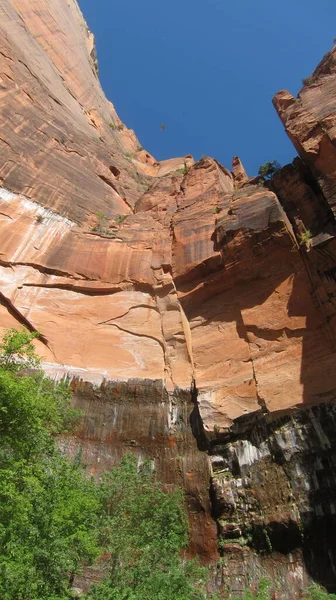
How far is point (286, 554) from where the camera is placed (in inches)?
478

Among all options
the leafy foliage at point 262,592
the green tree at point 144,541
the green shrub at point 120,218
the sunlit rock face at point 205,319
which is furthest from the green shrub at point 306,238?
the leafy foliage at point 262,592

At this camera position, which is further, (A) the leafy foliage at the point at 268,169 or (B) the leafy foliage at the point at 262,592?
(A) the leafy foliage at the point at 268,169

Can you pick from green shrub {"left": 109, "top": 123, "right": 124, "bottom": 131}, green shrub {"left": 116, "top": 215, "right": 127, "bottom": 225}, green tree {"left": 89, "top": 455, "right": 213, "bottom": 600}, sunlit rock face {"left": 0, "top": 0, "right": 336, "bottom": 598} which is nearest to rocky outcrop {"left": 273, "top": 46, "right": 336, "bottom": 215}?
sunlit rock face {"left": 0, "top": 0, "right": 336, "bottom": 598}

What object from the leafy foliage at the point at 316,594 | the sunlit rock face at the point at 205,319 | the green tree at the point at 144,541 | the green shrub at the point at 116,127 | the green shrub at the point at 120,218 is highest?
the green shrub at the point at 116,127

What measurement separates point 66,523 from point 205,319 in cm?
1069

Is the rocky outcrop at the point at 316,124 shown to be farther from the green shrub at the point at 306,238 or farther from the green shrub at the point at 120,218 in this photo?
the green shrub at the point at 120,218

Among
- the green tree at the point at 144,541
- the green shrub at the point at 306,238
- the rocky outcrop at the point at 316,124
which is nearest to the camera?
the green tree at the point at 144,541

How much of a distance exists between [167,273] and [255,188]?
5.95m

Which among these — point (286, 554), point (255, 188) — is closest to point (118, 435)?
point (286, 554)

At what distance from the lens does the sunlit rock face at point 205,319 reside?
1323cm

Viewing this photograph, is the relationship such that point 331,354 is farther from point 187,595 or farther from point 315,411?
point 187,595

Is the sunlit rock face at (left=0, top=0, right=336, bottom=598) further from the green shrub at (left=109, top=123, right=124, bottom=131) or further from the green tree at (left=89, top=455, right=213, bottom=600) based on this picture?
the green shrub at (left=109, top=123, right=124, bottom=131)

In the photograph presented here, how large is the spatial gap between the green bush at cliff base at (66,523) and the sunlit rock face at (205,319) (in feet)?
5.68

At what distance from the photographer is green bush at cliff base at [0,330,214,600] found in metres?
8.38
